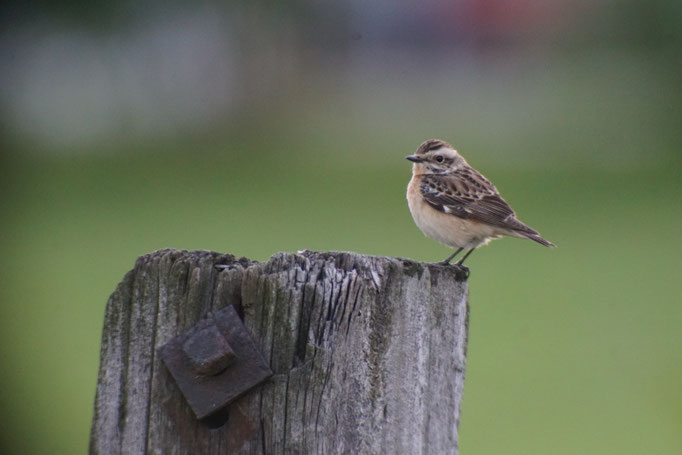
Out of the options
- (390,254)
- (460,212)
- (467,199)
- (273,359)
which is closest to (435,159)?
(467,199)

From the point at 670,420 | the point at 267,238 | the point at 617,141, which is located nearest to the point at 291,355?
the point at 670,420

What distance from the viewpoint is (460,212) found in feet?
24.2

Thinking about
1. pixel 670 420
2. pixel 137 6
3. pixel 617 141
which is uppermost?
pixel 137 6

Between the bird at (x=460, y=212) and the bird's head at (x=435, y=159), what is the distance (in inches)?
2.8

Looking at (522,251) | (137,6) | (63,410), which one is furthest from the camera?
(137,6)

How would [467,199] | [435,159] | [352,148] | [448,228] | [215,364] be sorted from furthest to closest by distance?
[352,148]
[435,159]
[467,199]
[448,228]
[215,364]

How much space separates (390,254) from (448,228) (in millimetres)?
5647

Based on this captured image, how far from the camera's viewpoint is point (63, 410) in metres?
9.16

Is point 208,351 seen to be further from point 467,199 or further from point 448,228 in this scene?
point 467,199

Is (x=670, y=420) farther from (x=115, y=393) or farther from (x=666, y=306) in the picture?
(x=115, y=393)

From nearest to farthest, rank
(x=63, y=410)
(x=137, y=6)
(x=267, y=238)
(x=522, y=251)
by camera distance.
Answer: (x=63, y=410), (x=267, y=238), (x=522, y=251), (x=137, y=6)

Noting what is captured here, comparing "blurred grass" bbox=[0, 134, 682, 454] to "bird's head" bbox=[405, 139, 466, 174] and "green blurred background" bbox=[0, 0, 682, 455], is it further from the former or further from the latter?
"bird's head" bbox=[405, 139, 466, 174]

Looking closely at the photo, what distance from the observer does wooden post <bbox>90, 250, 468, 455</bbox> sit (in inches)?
97.4

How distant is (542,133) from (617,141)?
7.13ft
